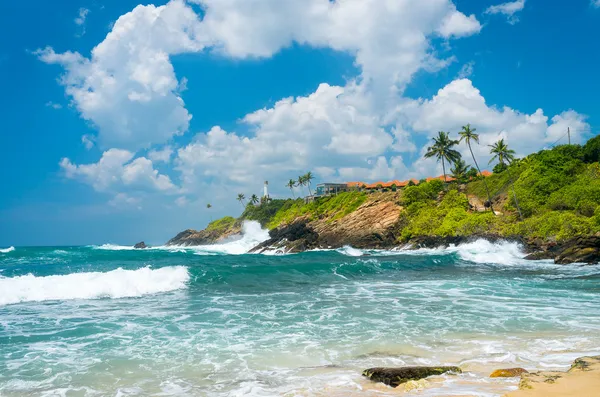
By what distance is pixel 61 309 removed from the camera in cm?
1708

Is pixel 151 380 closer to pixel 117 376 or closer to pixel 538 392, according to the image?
pixel 117 376

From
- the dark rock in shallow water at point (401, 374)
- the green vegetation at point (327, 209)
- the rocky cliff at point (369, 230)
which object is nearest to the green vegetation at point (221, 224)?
the green vegetation at point (327, 209)

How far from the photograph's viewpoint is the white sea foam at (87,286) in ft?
66.3

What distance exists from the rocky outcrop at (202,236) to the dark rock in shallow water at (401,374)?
98949mm

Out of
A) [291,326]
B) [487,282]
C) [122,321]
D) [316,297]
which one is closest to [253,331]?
[291,326]

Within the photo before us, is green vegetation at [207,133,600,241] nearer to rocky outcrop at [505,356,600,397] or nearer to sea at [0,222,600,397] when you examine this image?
sea at [0,222,600,397]

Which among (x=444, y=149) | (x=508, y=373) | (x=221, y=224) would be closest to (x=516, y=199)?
(x=444, y=149)

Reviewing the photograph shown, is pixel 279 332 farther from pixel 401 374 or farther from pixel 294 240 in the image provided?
pixel 294 240

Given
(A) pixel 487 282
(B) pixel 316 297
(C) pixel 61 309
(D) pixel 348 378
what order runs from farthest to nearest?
(A) pixel 487 282 → (B) pixel 316 297 → (C) pixel 61 309 → (D) pixel 348 378

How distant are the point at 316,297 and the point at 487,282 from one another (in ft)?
32.4

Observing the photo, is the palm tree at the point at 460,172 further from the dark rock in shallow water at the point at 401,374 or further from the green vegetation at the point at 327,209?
the dark rock in shallow water at the point at 401,374

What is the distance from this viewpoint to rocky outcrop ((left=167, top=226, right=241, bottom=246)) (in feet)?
357

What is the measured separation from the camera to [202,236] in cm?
11906

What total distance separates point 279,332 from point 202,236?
11083 cm
